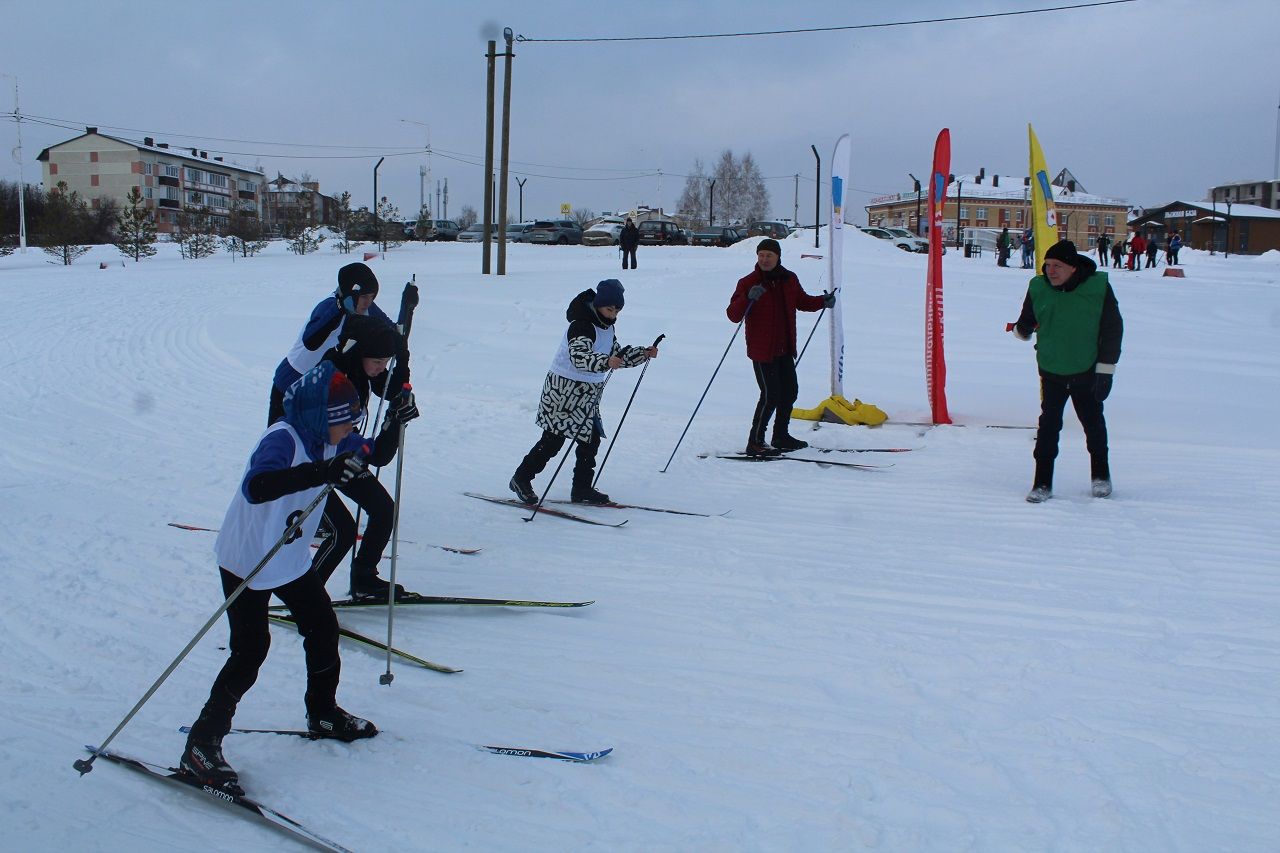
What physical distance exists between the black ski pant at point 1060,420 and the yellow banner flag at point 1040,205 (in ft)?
7.74

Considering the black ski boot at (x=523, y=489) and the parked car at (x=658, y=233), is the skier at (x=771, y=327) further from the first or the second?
the parked car at (x=658, y=233)

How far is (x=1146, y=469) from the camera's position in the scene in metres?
7.12

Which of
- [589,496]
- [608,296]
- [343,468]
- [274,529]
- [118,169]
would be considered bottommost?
[589,496]

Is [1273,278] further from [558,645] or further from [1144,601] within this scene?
[558,645]

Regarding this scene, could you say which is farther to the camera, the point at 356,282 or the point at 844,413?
the point at 844,413

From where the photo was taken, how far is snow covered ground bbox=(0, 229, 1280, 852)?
2756mm

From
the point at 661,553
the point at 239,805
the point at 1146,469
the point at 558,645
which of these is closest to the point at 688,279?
the point at 1146,469

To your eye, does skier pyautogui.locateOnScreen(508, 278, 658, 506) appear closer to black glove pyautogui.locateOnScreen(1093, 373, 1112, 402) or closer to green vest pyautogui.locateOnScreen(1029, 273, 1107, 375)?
green vest pyautogui.locateOnScreen(1029, 273, 1107, 375)

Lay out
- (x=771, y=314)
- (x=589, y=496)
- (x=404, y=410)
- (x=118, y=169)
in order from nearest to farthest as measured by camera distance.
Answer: (x=404, y=410)
(x=589, y=496)
(x=771, y=314)
(x=118, y=169)

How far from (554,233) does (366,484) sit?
1345 inches

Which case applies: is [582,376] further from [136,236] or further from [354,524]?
[136,236]

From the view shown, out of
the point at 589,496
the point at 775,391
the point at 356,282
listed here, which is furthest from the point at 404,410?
the point at 775,391

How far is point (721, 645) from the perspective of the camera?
13.0 feet

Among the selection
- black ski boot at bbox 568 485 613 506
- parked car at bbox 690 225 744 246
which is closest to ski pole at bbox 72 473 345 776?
black ski boot at bbox 568 485 613 506
